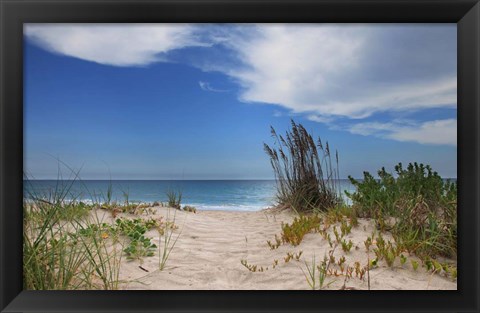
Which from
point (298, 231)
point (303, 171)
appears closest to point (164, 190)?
point (303, 171)

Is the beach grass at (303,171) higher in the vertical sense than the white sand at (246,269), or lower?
higher

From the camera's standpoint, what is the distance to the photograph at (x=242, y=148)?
1.83 m

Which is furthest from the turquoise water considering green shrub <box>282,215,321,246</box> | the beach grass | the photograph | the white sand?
green shrub <box>282,215,321,246</box>

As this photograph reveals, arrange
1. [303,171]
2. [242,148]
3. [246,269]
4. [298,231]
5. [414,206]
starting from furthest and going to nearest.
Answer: [303,171] < [242,148] < [298,231] < [414,206] < [246,269]

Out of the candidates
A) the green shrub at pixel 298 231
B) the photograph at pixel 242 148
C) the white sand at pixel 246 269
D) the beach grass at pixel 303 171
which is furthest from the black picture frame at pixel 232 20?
the beach grass at pixel 303 171

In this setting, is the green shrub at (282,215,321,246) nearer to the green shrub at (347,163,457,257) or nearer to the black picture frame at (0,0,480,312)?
the green shrub at (347,163,457,257)

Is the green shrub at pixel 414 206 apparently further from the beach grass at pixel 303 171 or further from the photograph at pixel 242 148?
the beach grass at pixel 303 171

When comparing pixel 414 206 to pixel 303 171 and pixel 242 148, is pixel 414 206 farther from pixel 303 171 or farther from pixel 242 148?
pixel 242 148

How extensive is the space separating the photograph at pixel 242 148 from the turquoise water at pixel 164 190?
20mm

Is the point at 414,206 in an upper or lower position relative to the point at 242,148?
lower

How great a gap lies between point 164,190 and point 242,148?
106 centimetres

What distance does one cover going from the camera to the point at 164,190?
407 centimetres

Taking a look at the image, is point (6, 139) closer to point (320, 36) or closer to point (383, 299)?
point (383, 299)

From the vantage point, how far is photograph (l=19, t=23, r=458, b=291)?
1.83 m
